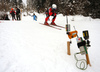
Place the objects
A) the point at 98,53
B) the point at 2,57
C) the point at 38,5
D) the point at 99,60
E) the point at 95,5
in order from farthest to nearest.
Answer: the point at 38,5
the point at 95,5
the point at 98,53
the point at 99,60
the point at 2,57

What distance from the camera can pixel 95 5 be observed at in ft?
31.4

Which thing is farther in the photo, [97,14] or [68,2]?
[68,2]

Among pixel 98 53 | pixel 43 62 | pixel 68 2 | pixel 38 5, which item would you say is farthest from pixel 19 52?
pixel 38 5

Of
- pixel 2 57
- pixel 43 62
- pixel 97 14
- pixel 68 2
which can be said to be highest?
pixel 68 2

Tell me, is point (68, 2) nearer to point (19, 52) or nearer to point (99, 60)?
point (99, 60)

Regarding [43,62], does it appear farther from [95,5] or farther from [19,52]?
[95,5]

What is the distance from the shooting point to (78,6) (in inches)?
462

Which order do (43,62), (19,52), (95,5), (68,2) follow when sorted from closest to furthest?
(43,62) < (19,52) < (95,5) < (68,2)

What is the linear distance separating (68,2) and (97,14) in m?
5.47

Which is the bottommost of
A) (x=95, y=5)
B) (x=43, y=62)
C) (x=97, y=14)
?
(x=43, y=62)

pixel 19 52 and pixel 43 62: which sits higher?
pixel 19 52

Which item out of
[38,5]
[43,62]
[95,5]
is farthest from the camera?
[38,5]

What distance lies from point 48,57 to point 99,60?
2.18 meters

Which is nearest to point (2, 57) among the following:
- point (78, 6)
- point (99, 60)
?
point (99, 60)
